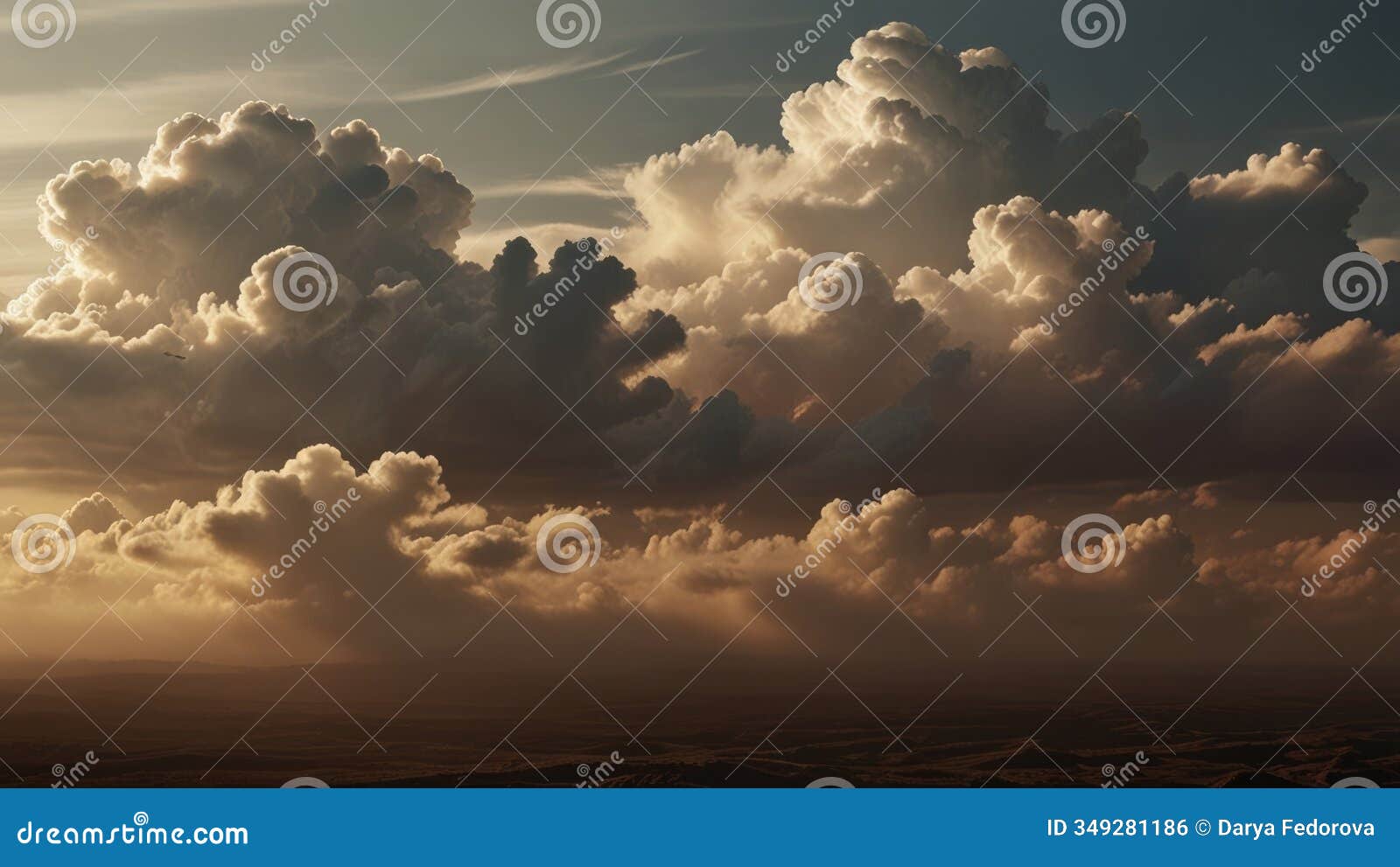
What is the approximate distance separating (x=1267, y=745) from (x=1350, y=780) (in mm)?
92441

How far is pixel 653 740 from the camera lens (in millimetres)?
137250

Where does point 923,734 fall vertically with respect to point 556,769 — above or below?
above

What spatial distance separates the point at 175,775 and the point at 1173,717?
10987cm

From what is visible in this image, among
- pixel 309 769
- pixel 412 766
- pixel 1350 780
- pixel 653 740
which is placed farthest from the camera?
pixel 653 740

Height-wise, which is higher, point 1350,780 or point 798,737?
point 798,737

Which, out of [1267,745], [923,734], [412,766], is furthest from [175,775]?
[1267,745]

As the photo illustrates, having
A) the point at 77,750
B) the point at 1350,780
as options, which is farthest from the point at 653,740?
the point at 1350,780

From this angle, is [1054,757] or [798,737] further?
[1054,757]

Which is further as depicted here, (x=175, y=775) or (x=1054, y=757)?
(x=1054, y=757)

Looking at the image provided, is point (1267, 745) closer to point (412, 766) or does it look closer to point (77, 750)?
point (412, 766)
